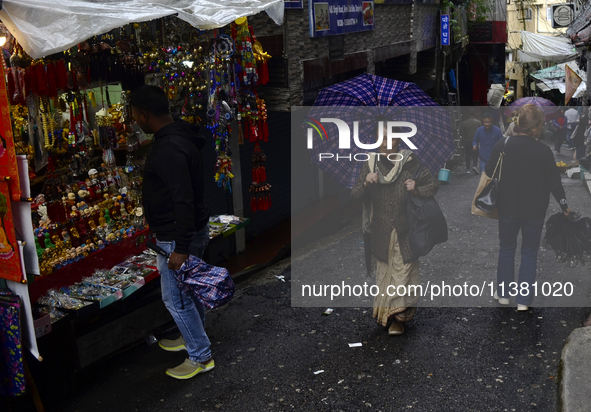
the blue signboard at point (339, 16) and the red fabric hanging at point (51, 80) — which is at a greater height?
the blue signboard at point (339, 16)

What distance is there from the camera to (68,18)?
164 inches

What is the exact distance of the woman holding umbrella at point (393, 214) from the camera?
5477 mm

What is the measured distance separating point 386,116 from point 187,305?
245 centimetres

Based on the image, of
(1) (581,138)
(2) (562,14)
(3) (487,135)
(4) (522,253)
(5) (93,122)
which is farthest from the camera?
(2) (562,14)

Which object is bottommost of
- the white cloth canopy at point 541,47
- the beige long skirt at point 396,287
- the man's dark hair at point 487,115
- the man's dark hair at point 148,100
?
the beige long skirt at point 396,287

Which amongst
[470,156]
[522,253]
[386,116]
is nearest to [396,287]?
[522,253]

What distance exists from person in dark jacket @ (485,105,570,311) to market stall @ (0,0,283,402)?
2.63 meters

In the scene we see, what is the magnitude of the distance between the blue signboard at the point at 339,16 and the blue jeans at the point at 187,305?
511 centimetres

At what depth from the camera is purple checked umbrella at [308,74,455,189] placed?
18.4ft

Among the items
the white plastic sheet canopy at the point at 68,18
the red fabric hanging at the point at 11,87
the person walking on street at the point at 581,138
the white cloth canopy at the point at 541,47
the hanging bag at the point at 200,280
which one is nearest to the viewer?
the white plastic sheet canopy at the point at 68,18

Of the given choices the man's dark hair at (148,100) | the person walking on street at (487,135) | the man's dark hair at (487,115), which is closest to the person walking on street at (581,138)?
the man's dark hair at (487,115)

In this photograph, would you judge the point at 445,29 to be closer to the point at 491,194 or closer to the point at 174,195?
the point at 491,194

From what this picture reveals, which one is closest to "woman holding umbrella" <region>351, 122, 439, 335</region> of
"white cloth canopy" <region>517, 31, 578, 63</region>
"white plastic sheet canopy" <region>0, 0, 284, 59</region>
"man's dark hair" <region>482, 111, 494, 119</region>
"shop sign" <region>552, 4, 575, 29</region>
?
"white plastic sheet canopy" <region>0, 0, 284, 59</region>

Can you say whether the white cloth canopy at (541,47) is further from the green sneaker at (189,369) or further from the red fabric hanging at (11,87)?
the red fabric hanging at (11,87)
